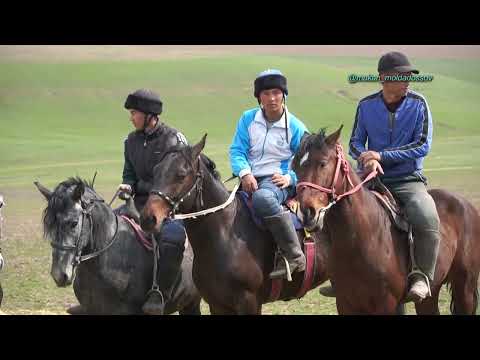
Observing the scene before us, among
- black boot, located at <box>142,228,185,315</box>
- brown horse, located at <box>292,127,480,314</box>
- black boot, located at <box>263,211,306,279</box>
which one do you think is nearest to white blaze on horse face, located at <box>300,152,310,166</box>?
brown horse, located at <box>292,127,480,314</box>

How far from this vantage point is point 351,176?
5.63m

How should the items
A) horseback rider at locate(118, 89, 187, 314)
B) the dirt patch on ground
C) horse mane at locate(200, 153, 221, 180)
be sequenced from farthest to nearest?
the dirt patch on ground
horseback rider at locate(118, 89, 187, 314)
horse mane at locate(200, 153, 221, 180)

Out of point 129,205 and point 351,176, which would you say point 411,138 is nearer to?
point 351,176

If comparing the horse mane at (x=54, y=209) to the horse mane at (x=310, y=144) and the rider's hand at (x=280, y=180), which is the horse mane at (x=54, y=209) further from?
the horse mane at (x=310, y=144)

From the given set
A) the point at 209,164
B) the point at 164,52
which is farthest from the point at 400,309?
the point at 164,52

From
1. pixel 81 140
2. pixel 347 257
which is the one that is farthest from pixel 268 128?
pixel 81 140

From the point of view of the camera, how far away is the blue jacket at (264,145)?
6.44 metres

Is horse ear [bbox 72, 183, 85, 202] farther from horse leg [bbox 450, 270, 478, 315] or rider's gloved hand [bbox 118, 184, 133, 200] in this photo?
horse leg [bbox 450, 270, 478, 315]

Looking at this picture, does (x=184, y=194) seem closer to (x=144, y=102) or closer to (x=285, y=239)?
(x=285, y=239)

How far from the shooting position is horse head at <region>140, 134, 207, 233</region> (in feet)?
18.5

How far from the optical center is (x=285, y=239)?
20.4 ft

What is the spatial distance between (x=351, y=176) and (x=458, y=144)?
108ft

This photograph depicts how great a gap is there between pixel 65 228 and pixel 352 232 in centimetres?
234

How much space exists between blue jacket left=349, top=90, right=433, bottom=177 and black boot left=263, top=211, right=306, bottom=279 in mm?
859
